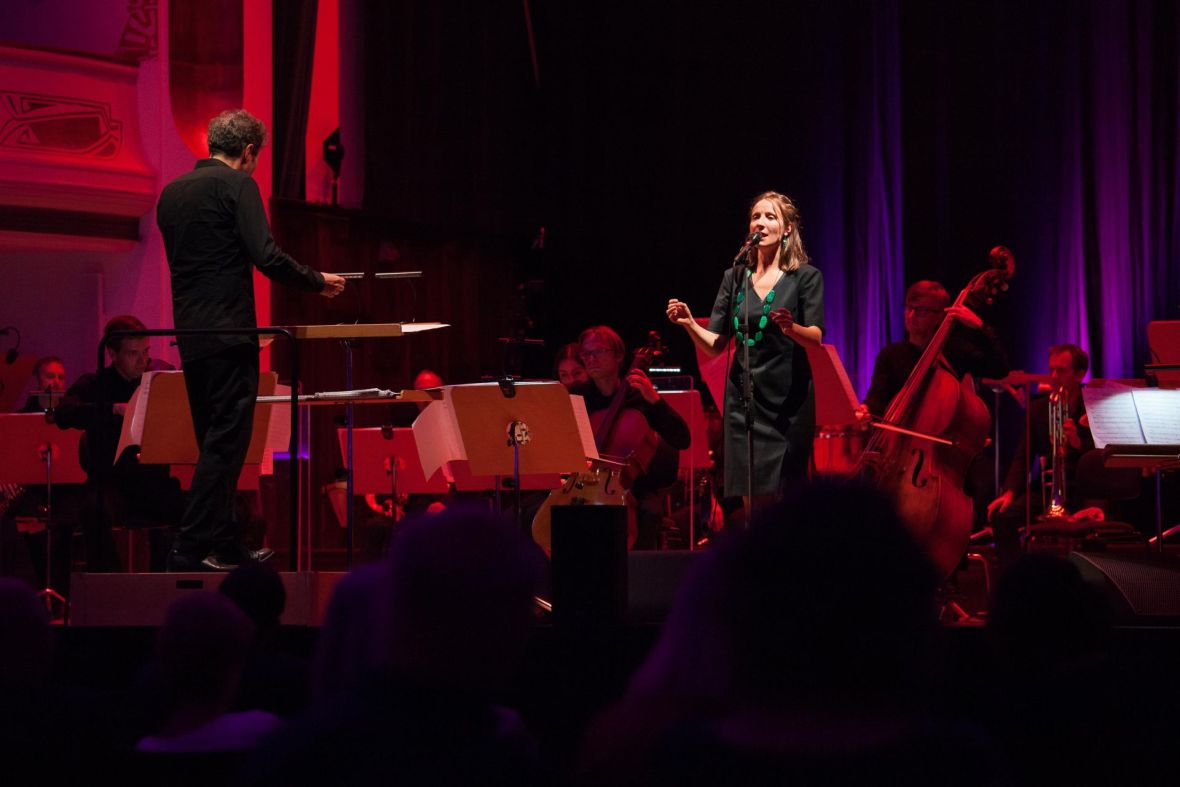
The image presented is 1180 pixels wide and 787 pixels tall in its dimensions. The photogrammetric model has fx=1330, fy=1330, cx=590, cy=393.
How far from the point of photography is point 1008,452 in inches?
394

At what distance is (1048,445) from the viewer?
8094 mm

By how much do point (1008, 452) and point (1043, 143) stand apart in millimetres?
2410

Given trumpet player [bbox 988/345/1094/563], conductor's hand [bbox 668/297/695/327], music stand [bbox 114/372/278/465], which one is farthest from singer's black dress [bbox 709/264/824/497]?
trumpet player [bbox 988/345/1094/563]

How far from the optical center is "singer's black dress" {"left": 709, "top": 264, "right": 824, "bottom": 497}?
4.73 meters

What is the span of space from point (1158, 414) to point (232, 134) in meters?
3.75

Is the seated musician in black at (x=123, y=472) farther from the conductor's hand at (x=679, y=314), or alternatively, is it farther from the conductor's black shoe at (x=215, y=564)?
the conductor's hand at (x=679, y=314)

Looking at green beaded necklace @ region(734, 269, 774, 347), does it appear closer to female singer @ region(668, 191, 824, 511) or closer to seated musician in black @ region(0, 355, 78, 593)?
female singer @ region(668, 191, 824, 511)

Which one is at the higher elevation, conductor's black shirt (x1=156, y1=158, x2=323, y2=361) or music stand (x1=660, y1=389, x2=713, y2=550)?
conductor's black shirt (x1=156, y1=158, x2=323, y2=361)

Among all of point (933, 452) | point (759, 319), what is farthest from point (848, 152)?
point (759, 319)

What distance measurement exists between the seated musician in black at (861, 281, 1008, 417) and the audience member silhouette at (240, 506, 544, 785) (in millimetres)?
4956

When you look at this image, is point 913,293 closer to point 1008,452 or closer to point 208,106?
point 1008,452

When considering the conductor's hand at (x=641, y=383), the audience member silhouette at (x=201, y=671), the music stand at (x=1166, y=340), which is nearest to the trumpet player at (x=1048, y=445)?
the music stand at (x=1166, y=340)

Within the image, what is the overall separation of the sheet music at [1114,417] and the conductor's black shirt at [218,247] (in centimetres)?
310

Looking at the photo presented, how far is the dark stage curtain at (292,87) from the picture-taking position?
1073 cm
